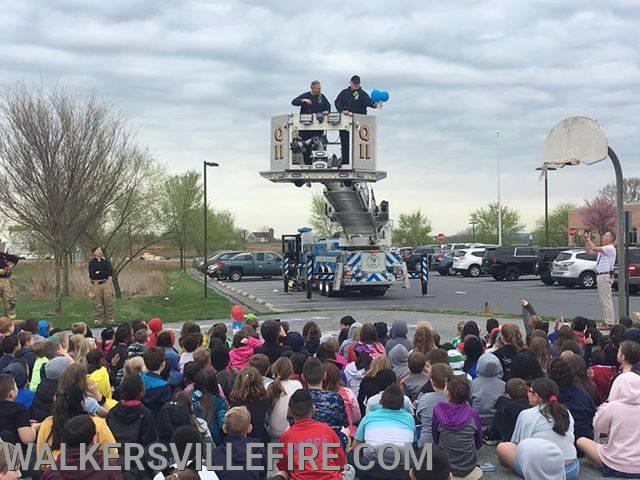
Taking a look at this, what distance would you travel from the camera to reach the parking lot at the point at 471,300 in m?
21.4

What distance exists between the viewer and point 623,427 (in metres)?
6.09

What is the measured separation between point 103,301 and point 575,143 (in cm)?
1155

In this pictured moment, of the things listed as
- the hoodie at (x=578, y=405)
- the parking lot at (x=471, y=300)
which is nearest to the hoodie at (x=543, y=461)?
the hoodie at (x=578, y=405)

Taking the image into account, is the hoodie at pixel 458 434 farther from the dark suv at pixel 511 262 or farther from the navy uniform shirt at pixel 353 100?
the dark suv at pixel 511 262

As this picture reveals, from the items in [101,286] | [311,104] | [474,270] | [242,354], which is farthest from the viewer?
[474,270]

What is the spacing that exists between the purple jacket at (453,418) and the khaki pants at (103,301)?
41.7 feet

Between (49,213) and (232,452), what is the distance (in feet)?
A: 50.5

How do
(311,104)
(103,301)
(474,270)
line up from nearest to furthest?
(103,301) → (311,104) → (474,270)

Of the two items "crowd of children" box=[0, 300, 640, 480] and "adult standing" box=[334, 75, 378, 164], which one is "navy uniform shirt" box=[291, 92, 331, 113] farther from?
"crowd of children" box=[0, 300, 640, 480]

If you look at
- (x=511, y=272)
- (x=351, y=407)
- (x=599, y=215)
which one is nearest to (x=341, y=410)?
(x=351, y=407)

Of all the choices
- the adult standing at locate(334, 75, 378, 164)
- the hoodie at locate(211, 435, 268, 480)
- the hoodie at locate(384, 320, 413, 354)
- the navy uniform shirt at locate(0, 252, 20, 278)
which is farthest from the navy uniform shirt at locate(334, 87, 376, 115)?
the hoodie at locate(211, 435, 268, 480)

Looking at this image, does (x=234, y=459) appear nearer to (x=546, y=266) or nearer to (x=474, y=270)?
(x=546, y=266)

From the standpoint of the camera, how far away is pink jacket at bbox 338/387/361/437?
6.62 m

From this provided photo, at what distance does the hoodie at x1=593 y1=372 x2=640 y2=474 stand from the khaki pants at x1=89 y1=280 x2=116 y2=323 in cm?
1337
